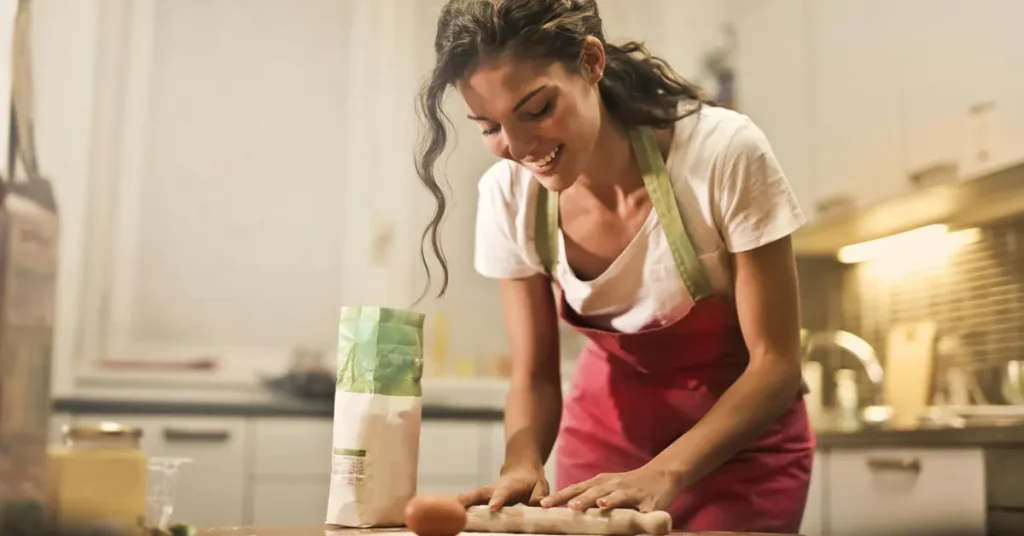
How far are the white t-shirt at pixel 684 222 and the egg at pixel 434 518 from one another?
487 millimetres

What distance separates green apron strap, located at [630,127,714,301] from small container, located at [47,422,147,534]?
683 millimetres

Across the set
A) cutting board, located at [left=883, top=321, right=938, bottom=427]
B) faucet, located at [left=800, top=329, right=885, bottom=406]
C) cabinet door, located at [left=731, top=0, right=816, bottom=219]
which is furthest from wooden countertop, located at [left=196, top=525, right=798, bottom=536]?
cabinet door, located at [left=731, top=0, right=816, bottom=219]

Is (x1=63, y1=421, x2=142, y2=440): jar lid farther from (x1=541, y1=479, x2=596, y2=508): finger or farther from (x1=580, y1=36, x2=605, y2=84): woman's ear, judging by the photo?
(x1=580, y1=36, x2=605, y2=84): woman's ear

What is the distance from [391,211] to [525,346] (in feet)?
6.28

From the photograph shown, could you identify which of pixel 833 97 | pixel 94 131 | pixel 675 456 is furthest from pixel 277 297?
pixel 675 456

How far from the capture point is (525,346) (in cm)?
130

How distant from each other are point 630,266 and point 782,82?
1847 mm

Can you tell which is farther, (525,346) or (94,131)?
(94,131)

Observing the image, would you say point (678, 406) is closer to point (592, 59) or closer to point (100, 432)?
point (592, 59)

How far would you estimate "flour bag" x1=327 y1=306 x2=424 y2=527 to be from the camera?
88 centimetres

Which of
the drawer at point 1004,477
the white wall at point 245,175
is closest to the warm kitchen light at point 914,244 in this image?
the drawer at point 1004,477

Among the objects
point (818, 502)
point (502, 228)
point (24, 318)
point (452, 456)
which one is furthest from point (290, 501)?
point (24, 318)

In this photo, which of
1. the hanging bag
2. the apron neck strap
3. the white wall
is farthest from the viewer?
the white wall

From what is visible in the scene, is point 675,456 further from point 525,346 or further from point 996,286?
point 996,286
